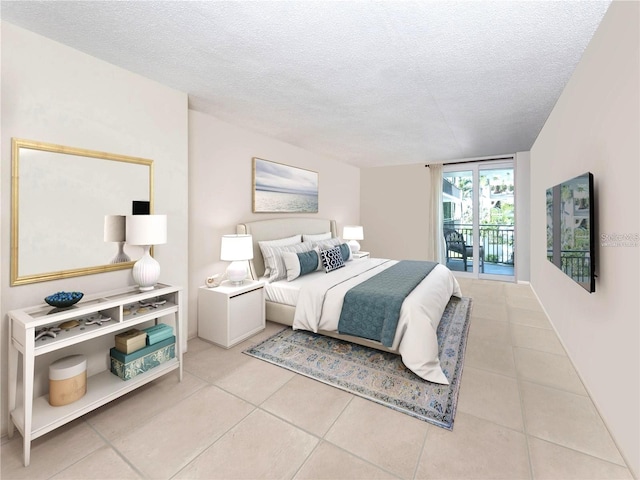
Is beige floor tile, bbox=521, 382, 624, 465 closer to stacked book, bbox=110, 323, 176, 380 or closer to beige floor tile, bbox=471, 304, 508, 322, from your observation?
beige floor tile, bbox=471, 304, 508, 322

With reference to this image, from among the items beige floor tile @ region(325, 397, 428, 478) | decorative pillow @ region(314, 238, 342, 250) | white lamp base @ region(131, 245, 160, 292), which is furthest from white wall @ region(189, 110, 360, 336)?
beige floor tile @ region(325, 397, 428, 478)

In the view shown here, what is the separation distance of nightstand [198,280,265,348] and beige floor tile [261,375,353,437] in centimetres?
92

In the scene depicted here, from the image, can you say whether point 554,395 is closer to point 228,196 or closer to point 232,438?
point 232,438

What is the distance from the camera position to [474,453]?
156 cm

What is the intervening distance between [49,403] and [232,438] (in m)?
1.15

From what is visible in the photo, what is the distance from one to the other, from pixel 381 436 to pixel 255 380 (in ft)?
Result: 3.47

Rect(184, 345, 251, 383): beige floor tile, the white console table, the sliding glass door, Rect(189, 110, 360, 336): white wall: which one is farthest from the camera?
the sliding glass door

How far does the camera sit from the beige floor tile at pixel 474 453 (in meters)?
1.44

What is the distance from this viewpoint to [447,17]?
1650mm

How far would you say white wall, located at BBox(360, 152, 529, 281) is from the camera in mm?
6078

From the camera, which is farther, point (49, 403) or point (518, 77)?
point (518, 77)

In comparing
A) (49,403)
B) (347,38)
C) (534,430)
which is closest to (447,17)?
(347,38)

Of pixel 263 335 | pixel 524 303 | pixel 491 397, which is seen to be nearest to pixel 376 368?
pixel 491 397

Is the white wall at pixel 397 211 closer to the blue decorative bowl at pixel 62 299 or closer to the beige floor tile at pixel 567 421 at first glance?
the beige floor tile at pixel 567 421
